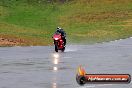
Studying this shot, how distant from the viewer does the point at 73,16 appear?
79.7 metres

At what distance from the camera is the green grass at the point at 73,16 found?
64750mm

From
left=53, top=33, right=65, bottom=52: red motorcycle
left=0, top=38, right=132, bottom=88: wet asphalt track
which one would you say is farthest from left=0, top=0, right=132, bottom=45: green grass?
left=0, top=38, right=132, bottom=88: wet asphalt track

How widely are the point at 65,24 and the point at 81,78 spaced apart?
198 feet

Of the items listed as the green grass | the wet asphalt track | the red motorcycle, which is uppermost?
the wet asphalt track

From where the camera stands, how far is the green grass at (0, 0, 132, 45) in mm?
64750

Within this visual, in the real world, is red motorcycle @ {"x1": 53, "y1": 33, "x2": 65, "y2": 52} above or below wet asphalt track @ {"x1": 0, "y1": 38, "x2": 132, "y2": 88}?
below

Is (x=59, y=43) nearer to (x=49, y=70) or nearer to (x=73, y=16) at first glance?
(x=49, y=70)

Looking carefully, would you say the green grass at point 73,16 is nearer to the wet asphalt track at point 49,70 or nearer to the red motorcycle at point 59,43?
the red motorcycle at point 59,43

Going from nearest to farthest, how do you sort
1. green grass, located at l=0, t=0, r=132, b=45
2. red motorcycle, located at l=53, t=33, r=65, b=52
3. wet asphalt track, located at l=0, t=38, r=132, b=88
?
→ wet asphalt track, located at l=0, t=38, r=132, b=88 → red motorcycle, located at l=53, t=33, r=65, b=52 → green grass, located at l=0, t=0, r=132, b=45

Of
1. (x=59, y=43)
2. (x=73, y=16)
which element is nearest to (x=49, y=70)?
(x=59, y=43)

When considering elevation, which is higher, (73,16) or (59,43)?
(59,43)

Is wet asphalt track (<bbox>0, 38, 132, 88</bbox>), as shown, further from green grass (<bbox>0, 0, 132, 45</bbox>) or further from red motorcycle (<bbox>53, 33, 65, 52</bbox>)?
green grass (<bbox>0, 0, 132, 45</bbox>)

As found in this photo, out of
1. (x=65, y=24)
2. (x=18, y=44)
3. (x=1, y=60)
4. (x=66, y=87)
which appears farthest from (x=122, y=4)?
(x=66, y=87)

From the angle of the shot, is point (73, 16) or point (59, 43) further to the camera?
point (73, 16)
